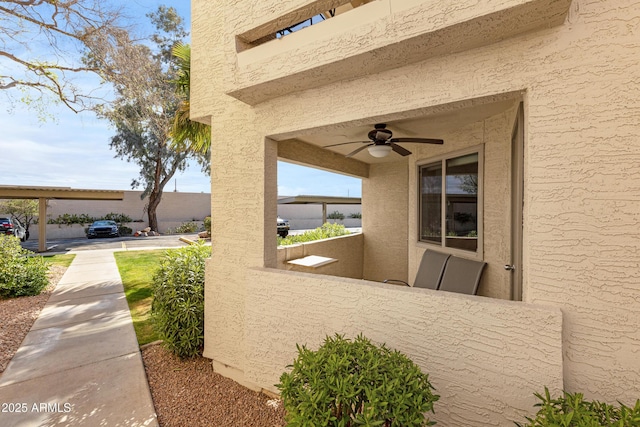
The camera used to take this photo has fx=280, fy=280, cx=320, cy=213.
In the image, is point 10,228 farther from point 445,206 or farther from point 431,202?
point 445,206

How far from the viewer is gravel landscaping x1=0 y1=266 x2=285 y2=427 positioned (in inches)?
115

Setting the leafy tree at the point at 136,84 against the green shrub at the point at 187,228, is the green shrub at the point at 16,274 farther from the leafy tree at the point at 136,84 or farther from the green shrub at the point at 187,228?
the green shrub at the point at 187,228

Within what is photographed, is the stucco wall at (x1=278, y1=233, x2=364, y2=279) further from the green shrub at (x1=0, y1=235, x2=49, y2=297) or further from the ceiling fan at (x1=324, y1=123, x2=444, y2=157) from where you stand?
the green shrub at (x1=0, y1=235, x2=49, y2=297)

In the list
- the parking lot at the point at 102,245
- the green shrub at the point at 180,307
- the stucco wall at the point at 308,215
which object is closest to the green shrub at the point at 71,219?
the parking lot at the point at 102,245

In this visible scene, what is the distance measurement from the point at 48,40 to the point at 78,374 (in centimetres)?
942

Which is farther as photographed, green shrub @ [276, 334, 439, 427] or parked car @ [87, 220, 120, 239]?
parked car @ [87, 220, 120, 239]

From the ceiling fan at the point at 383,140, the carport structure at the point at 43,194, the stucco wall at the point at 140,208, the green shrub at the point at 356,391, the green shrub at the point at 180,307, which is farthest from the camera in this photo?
the stucco wall at the point at 140,208

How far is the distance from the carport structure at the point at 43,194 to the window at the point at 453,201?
15.7m

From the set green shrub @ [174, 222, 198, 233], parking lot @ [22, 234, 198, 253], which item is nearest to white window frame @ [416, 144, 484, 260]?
parking lot @ [22, 234, 198, 253]

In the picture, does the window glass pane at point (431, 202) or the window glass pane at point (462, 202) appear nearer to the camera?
the window glass pane at point (462, 202)

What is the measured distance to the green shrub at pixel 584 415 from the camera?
149 centimetres

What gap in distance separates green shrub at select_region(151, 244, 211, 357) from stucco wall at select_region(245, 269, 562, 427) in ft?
5.26

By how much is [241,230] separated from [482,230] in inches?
126

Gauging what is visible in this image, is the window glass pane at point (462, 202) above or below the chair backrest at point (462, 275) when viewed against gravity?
above
